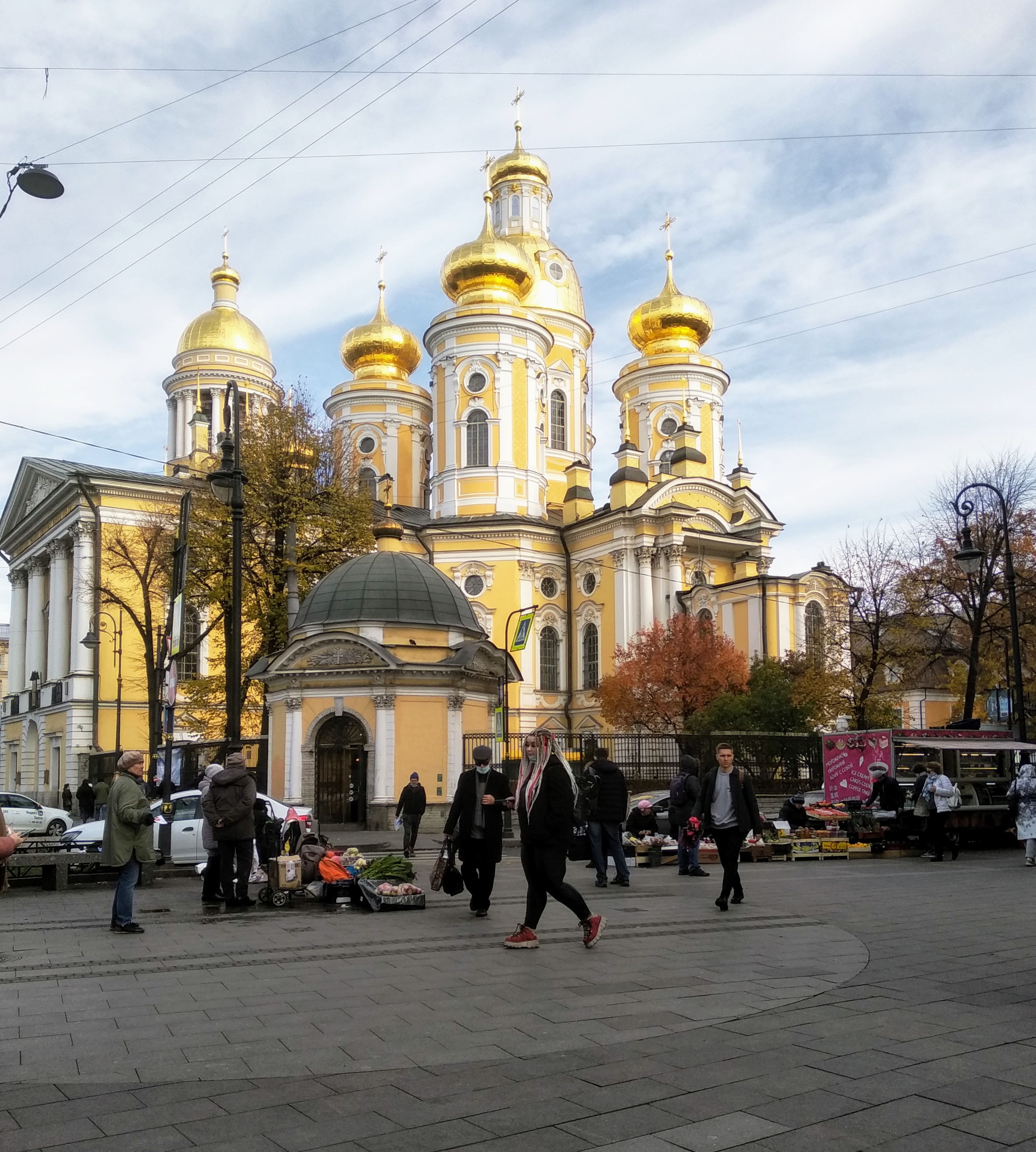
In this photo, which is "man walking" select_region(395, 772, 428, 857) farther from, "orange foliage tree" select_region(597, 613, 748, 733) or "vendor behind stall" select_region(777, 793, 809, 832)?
"orange foliage tree" select_region(597, 613, 748, 733)

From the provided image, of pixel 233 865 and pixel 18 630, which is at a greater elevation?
pixel 18 630

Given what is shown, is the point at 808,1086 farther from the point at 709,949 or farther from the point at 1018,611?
the point at 1018,611

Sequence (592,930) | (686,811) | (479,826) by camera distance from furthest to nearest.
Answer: (686,811) → (479,826) → (592,930)

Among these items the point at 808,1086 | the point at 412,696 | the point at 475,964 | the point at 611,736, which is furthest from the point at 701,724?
the point at 808,1086

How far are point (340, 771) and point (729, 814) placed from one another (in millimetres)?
15261

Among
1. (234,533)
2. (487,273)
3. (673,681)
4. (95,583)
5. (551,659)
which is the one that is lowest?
(673,681)

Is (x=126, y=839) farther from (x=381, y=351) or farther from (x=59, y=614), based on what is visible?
(x=381, y=351)

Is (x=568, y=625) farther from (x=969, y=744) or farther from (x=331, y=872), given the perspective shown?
(x=331, y=872)

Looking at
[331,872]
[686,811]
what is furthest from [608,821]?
[331,872]

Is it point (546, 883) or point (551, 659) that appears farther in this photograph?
point (551, 659)

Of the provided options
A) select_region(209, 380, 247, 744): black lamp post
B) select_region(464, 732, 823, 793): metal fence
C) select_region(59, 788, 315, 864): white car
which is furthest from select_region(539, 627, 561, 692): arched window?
select_region(209, 380, 247, 744): black lamp post

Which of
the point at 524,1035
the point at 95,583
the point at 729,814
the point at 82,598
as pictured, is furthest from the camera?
the point at 82,598

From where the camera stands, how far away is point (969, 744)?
20.7m

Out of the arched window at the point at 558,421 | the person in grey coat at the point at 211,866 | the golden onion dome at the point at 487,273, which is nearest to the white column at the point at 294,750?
the person in grey coat at the point at 211,866
